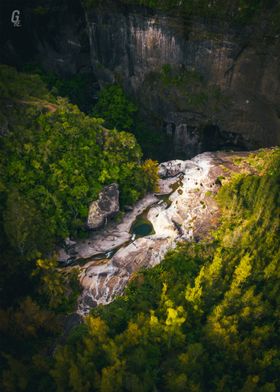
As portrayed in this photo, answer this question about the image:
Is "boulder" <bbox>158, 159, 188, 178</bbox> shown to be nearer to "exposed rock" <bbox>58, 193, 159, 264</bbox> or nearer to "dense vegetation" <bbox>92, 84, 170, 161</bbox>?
"dense vegetation" <bbox>92, 84, 170, 161</bbox>

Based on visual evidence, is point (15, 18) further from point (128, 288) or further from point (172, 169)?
point (128, 288)

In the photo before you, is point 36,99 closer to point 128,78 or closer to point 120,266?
point 128,78

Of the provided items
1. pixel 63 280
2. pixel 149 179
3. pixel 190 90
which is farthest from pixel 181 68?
pixel 63 280

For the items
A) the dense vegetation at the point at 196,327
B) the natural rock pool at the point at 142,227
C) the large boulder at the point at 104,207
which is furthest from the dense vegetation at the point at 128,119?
the dense vegetation at the point at 196,327

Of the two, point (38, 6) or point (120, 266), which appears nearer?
point (120, 266)

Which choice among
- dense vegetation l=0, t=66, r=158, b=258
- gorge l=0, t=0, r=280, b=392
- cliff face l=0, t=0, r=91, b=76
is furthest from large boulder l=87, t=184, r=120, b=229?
cliff face l=0, t=0, r=91, b=76
